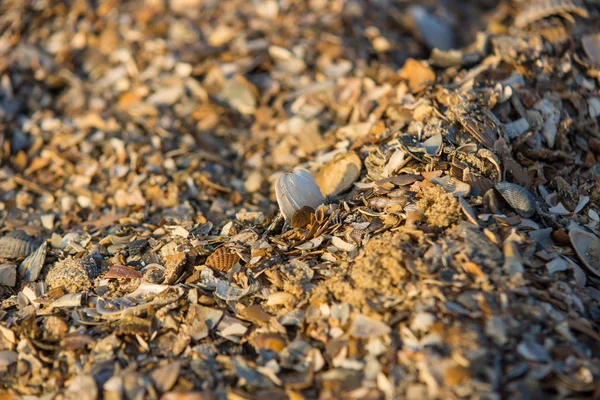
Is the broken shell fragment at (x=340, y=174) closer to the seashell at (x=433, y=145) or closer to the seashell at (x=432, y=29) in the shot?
the seashell at (x=433, y=145)

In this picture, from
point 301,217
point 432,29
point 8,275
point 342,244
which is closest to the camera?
point 342,244

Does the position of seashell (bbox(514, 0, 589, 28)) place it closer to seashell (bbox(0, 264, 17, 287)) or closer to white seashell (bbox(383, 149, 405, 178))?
white seashell (bbox(383, 149, 405, 178))

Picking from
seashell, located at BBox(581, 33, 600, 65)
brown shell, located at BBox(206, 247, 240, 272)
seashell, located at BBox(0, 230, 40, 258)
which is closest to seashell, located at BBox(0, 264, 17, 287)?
seashell, located at BBox(0, 230, 40, 258)

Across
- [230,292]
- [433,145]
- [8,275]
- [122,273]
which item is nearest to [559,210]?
[433,145]

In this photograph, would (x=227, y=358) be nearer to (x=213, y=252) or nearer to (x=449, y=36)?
(x=213, y=252)

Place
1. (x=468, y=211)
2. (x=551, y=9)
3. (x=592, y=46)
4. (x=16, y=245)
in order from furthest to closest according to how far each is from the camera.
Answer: (x=551, y=9), (x=592, y=46), (x=16, y=245), (x=468, y=211)

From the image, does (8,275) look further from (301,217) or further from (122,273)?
(301,217)

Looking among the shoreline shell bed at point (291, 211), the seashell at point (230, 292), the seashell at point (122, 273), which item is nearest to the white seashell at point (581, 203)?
the shoreline shell bed at point (291, 211)
